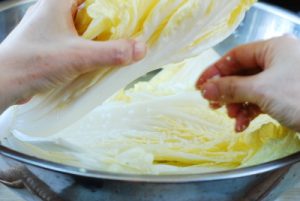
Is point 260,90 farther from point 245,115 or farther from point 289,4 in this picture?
point 289,4

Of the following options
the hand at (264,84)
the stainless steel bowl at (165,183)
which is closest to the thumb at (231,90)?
the hand at (264,84)

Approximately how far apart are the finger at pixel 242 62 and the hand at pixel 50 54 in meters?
0.19

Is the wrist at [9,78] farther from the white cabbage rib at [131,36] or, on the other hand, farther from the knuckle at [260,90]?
the knuckle at [260,90]

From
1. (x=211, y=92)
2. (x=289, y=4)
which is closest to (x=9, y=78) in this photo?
(x=211, y=92)

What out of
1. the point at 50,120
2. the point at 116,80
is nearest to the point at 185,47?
the point at 116,80

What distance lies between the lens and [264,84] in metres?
0.62

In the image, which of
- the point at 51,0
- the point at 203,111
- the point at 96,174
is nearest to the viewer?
the point at 96,174

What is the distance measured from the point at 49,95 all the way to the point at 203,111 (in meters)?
0.29

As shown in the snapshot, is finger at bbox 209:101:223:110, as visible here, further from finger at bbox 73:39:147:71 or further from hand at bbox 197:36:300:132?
finger at bbox 73:39:147:71

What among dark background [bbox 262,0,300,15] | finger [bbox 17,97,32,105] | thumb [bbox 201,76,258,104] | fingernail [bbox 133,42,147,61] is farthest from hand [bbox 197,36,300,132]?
dark background [bbox 262,0,300,15]

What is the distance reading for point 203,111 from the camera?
2.69ft

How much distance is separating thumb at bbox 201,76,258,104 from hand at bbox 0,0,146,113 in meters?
0.14

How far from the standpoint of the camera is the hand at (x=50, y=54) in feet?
1.88

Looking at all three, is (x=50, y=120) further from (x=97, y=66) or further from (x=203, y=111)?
(x=203, y=111)
